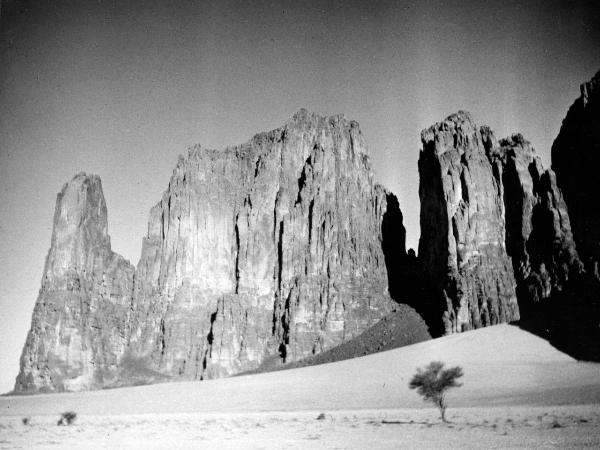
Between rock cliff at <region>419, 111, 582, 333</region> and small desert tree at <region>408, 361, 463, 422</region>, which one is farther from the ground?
rock cliff at <region>419, 111, 582, 333</region>

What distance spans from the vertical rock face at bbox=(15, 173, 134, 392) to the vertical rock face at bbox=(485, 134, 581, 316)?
9082cm

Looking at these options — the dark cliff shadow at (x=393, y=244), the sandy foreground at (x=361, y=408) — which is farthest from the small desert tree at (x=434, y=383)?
the dark cliff shadow at (x=393, y=244)

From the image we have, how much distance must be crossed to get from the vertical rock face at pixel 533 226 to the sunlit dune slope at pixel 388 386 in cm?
2380

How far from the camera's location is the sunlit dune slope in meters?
53.5

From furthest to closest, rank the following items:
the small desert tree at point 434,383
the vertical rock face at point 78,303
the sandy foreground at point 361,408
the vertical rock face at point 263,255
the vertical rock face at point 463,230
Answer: the vertical rock face at point 263,255 < the vertical rock face at point 78,303 < the vertical rock face at point 463,230 < the small desert tree at point 434,383 < the sandy foreground at point 361,408

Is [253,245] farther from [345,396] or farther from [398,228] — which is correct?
[345,396]

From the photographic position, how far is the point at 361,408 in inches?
2180

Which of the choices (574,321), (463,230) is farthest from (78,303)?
(574,321)

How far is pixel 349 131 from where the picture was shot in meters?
155

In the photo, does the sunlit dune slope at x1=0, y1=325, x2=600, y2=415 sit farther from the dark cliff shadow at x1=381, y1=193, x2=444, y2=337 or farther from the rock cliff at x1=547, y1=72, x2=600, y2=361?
the dark cliff shadow at x1=381, y1=193, x2=444, y2=337

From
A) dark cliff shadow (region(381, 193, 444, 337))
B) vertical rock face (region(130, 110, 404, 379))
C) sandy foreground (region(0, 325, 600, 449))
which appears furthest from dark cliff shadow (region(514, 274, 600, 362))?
vertical rock face (region(130, 110, 404, 379))

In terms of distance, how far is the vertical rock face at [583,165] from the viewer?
9181 cm

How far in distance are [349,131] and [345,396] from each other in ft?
343

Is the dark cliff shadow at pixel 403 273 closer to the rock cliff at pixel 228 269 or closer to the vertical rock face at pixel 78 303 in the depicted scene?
the rock cliff at pixel 228 269
